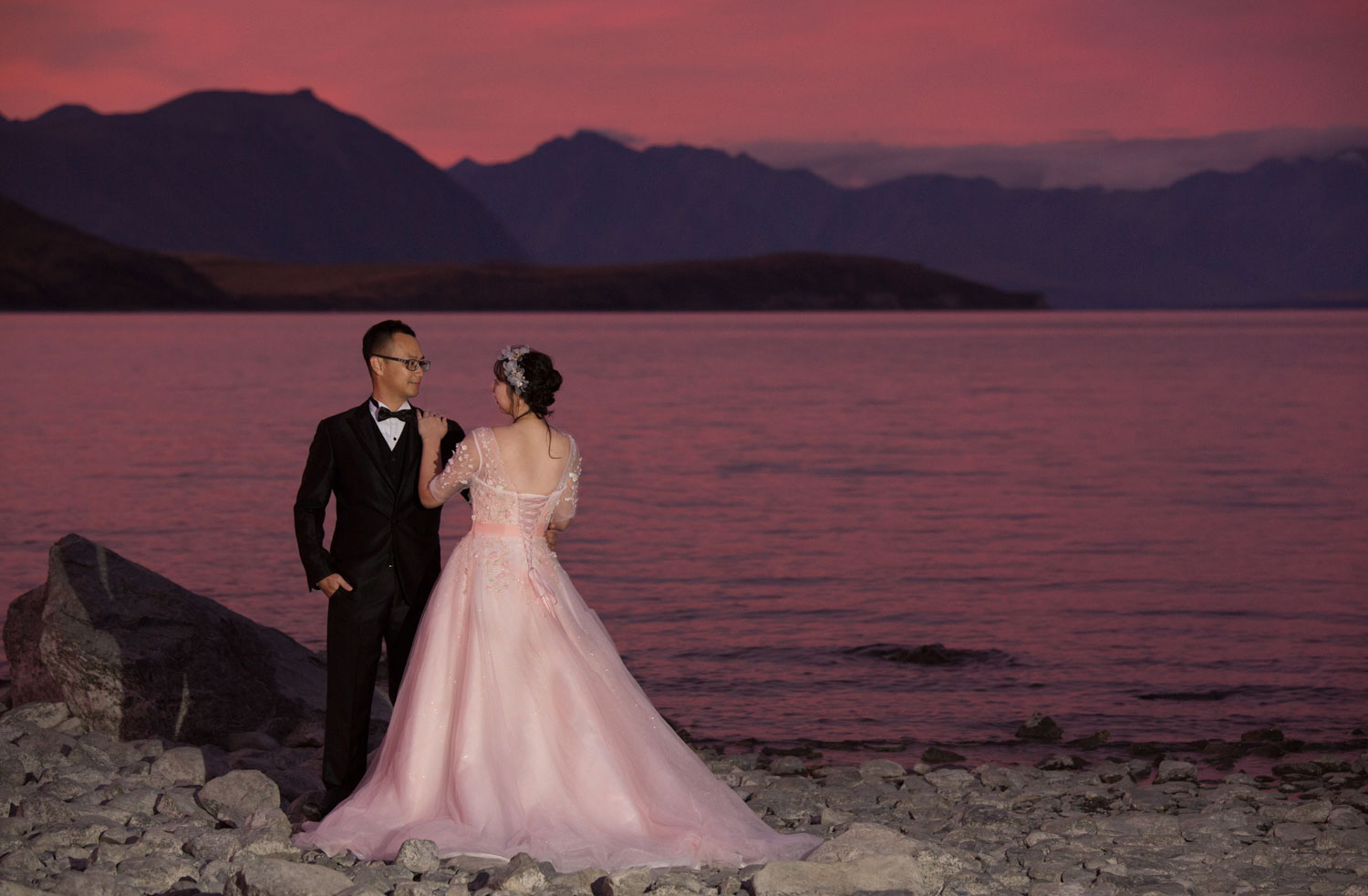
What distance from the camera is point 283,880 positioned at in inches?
240

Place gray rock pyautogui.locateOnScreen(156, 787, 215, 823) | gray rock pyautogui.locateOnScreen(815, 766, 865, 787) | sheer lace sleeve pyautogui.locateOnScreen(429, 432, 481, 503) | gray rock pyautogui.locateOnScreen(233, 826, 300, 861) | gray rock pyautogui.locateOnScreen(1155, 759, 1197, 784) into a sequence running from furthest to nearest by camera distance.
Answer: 1. gray rock pyautogui.locateOnScreen(1155, 759, 1197, 784)
2. gray rock pyautogui.locateOnScreen(815, 766, 865, 787)
3. gray rock pyautogui.locateOnScreen(156, 787, 215, 823)
4. sheer lace sleeve pyautogui.locateOnScreen(429, 432, 481, 503)
5. gray rock pyautogui.locateOnScreen(233, 826, 300, 861)

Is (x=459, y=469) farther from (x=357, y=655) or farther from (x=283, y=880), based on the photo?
(x=283, y=880)

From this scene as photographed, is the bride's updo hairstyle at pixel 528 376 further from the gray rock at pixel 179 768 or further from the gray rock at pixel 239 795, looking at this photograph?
the gray rock at pixel 179 768

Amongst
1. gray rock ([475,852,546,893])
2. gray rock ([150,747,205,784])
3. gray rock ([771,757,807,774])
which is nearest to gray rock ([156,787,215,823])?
gray rock ([150,747,205,784])

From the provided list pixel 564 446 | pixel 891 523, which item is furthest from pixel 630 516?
pixel 564 446

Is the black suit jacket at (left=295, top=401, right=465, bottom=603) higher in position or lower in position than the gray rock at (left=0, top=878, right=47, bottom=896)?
higher

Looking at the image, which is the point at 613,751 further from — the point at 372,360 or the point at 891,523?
the point at 891,523

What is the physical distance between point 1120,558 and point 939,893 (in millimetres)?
15923

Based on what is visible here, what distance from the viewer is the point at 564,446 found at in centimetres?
709

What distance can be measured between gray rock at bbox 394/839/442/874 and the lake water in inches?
214

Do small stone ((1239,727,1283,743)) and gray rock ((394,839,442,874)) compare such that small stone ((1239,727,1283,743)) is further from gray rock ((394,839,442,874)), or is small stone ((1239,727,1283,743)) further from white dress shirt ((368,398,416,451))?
white dress shirt ((368,398,416,451))

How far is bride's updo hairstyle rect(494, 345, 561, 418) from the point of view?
6910 millimetres

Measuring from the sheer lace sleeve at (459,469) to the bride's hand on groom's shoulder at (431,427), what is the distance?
0.24 m

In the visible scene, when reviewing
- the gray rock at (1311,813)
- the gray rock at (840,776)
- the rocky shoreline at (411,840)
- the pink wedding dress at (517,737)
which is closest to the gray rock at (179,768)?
the rocky shoreline at (411,840)
